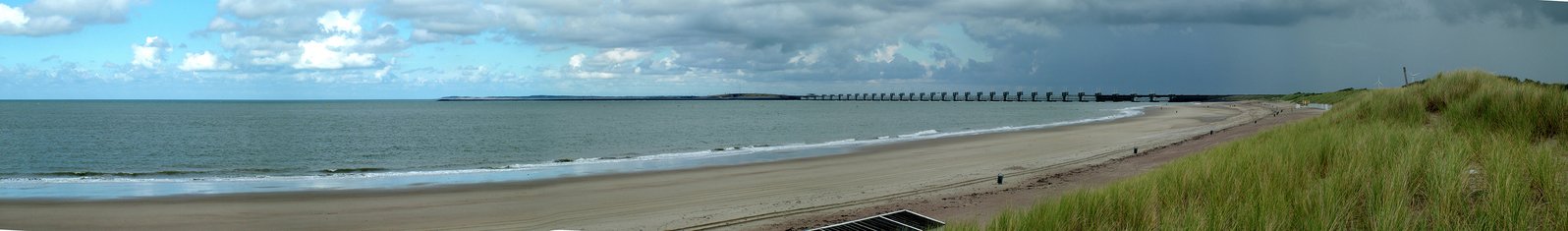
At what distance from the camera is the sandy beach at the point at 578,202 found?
11352 mm

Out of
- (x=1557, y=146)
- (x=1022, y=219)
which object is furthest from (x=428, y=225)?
(x=1557, y=146)

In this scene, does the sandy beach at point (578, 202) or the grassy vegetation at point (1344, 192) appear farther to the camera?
the sandy beach at point (578, 202)

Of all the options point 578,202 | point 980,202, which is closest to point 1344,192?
point 980,202

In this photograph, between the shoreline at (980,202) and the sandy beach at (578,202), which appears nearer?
the shoreline at (980,202)

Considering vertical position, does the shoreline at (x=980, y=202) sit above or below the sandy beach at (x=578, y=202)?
above

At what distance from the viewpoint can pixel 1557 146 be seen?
9.52 metres

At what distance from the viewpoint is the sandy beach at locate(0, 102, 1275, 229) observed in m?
11.4

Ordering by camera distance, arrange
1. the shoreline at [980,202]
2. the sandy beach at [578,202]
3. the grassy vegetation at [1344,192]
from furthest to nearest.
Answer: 1. the sandy beach at [578,202]
2. the shoreline at [980,202]
3. the grassy vegetation at [1344,192]

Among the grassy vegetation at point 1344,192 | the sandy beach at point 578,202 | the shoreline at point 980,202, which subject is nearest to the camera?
the grassy vegetation at point 1344,192

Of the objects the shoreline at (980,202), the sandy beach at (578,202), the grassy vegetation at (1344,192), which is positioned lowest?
the sandy beach at (578,202)

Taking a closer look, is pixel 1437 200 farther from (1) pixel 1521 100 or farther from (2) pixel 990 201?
(1) pixel 1521 100

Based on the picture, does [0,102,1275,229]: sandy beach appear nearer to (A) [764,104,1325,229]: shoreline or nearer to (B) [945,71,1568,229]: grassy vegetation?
(A) [764,104,1325,229]: shoreline

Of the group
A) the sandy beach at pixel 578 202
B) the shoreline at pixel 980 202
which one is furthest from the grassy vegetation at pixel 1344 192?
the sandy beach at pixel 578 202

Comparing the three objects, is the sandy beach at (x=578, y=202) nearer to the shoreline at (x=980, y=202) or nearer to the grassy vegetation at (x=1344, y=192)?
the shoreline at (x=980, y=202)
